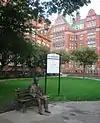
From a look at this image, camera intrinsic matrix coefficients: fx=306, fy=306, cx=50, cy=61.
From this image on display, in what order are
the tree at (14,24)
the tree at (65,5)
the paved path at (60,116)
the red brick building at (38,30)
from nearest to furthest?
1. the paved path at (60,116)
2. the tree at (65,5)
3. the tree at (14,24)
4. the red brick building at (38,30)

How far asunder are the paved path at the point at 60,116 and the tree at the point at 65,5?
4963 mm

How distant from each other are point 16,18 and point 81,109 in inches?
430

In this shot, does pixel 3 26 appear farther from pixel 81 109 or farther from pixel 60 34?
pixel 60 34

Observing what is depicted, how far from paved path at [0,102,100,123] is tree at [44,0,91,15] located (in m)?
4.96

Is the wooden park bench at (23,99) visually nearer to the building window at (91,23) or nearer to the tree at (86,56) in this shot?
the tree at (86,56)

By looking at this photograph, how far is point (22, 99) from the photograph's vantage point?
11.7m

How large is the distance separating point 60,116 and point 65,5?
6.27 metres

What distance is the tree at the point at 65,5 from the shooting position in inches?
579

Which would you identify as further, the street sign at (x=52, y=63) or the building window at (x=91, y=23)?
the building window at (x=91, y=23)

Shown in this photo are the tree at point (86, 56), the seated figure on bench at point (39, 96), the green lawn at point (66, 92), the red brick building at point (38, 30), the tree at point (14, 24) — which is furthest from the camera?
the tree at point (86, 56)

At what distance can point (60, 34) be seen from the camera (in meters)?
119

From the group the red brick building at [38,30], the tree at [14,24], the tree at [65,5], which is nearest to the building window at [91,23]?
the red brick building at [38,30]

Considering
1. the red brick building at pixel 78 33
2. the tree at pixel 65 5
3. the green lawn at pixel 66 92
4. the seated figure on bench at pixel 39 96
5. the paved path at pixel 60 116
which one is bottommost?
the paved path at pixel 60 116

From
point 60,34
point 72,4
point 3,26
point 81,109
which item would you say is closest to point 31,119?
point 81,109
